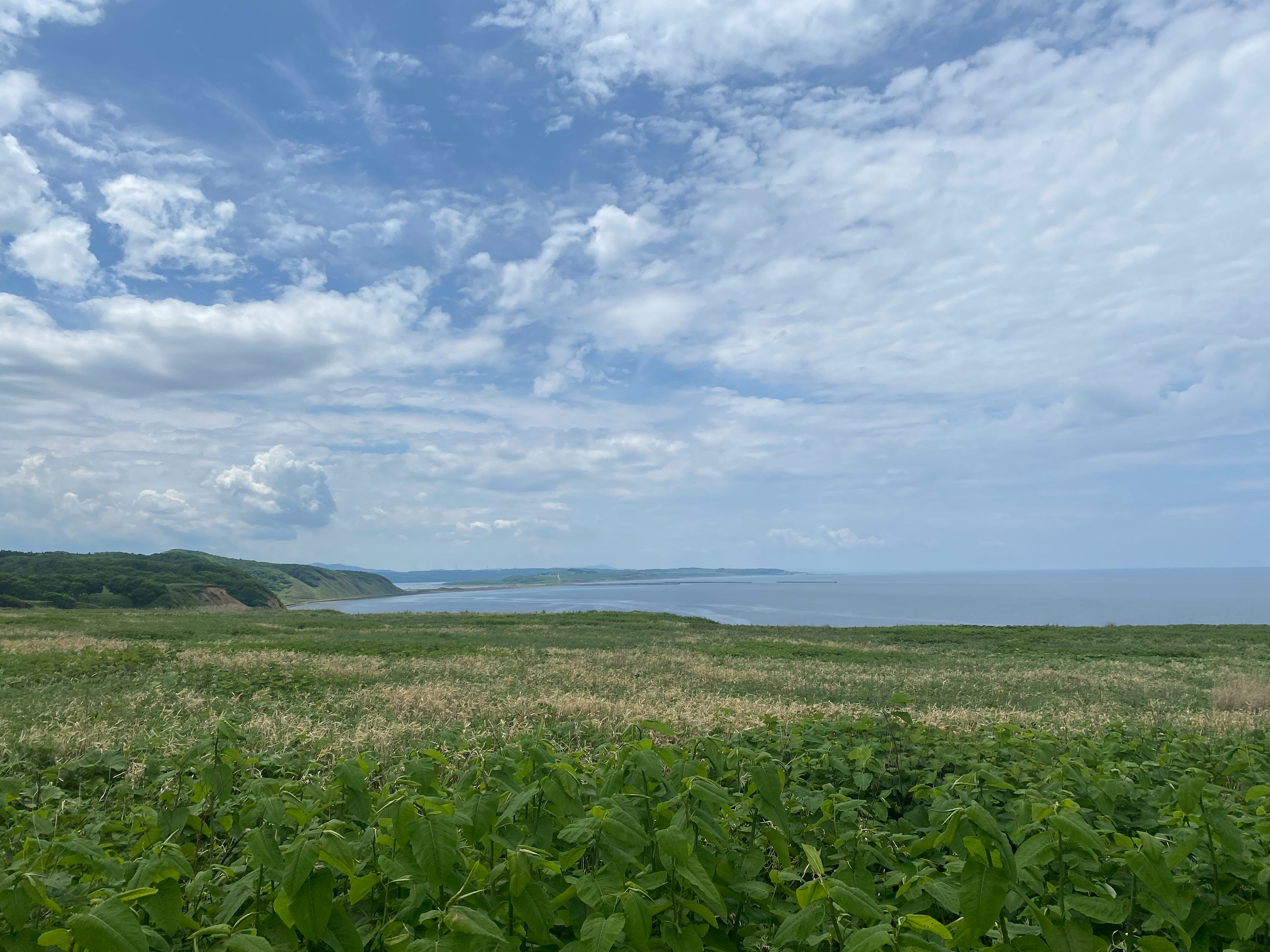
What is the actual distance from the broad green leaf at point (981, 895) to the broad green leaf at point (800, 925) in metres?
0.58

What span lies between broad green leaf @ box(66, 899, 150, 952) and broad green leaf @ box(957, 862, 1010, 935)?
119 inches

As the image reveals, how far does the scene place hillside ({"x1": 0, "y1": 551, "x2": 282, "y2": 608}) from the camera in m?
96.0

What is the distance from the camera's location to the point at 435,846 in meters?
2.75

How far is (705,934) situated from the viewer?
3.25 meters

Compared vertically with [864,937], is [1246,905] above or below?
below

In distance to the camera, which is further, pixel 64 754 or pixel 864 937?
pixel 64 754

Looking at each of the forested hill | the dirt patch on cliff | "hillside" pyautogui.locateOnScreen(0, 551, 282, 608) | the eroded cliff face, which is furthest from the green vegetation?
the dirt patch on cliff

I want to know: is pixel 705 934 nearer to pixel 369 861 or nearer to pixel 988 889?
pixel 988 889

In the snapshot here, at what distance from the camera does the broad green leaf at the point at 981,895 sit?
8.50ft

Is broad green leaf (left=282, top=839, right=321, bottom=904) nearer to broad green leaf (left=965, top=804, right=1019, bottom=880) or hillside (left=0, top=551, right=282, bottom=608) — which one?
broad green leaf (left=965, top=804, right=1019, bottom=880)

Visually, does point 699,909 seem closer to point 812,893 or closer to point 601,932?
point 812,893

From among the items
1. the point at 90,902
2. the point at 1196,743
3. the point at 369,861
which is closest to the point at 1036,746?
the point at 1196,743

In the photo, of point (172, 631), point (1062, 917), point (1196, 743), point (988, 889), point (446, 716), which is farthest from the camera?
point (172, 631)

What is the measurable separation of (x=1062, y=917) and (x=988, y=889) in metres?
0.70
